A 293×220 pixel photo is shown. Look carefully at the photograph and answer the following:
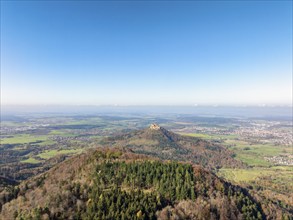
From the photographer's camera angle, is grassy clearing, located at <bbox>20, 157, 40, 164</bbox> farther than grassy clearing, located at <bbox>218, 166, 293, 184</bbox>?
Yes

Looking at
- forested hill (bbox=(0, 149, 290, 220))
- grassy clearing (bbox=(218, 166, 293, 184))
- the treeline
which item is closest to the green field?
grassy clearing (bbox=(218, 166, 293, 184))

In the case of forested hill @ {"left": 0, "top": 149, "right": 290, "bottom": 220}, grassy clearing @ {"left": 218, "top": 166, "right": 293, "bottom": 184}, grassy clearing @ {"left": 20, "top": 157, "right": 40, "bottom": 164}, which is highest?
forested hill @ {"left": 0, "top": 149, "right": 290, "bottom": 220}

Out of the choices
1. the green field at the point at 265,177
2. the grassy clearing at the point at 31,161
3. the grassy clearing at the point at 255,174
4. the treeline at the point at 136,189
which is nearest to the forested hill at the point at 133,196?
the treeline at the point at 136,189

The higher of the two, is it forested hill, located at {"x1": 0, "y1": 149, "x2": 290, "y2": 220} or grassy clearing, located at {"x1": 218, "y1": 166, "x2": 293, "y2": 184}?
forested hill, located at {"x1": 0, "y1": 149, "x2": 290, "y2": 220}

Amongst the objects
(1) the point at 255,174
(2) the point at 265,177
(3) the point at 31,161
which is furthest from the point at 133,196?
(3) the point at 31,161

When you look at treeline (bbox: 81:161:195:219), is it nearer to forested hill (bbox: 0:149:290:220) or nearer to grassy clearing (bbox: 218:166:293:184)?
forested hill (bbox: 0:149:290:220)

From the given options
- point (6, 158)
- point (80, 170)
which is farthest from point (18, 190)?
point (6, 158)

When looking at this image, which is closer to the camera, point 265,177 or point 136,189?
point 136,189

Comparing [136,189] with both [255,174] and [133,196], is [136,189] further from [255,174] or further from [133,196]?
[255,174]

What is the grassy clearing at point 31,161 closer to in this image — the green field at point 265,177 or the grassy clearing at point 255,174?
the green field at point 265,177

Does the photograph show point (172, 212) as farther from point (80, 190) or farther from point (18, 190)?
point (18, 190)
